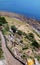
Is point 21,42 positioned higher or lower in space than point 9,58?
lower

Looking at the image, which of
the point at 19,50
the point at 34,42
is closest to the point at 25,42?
the point at 34,42

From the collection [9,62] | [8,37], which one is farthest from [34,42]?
[9,62]

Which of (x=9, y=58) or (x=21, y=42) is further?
(x=21, y=42)

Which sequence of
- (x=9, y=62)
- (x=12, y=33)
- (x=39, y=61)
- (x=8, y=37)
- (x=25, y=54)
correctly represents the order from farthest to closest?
(x=12, y=33) → (x=8, y=37) → (x=25, y=54) → (x=39, y=61) → (x=9, y=62)

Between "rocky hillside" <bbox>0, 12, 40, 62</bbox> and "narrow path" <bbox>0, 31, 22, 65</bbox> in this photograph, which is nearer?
"narrow path" <bbox>0, 31, 22, 65</bbox>

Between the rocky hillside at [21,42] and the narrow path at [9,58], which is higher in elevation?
the narrow path at [9,58]

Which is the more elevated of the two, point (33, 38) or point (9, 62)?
point (9, 62)

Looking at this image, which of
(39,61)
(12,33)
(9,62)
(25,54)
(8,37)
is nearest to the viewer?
(9,62)

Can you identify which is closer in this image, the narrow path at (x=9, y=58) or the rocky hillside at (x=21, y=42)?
the narrow path at (x=9, y=58)

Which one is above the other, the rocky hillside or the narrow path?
the narrow path

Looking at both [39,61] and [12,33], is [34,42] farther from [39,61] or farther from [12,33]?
[39,61]

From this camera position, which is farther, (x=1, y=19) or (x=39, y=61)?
(x=1, y=19)
